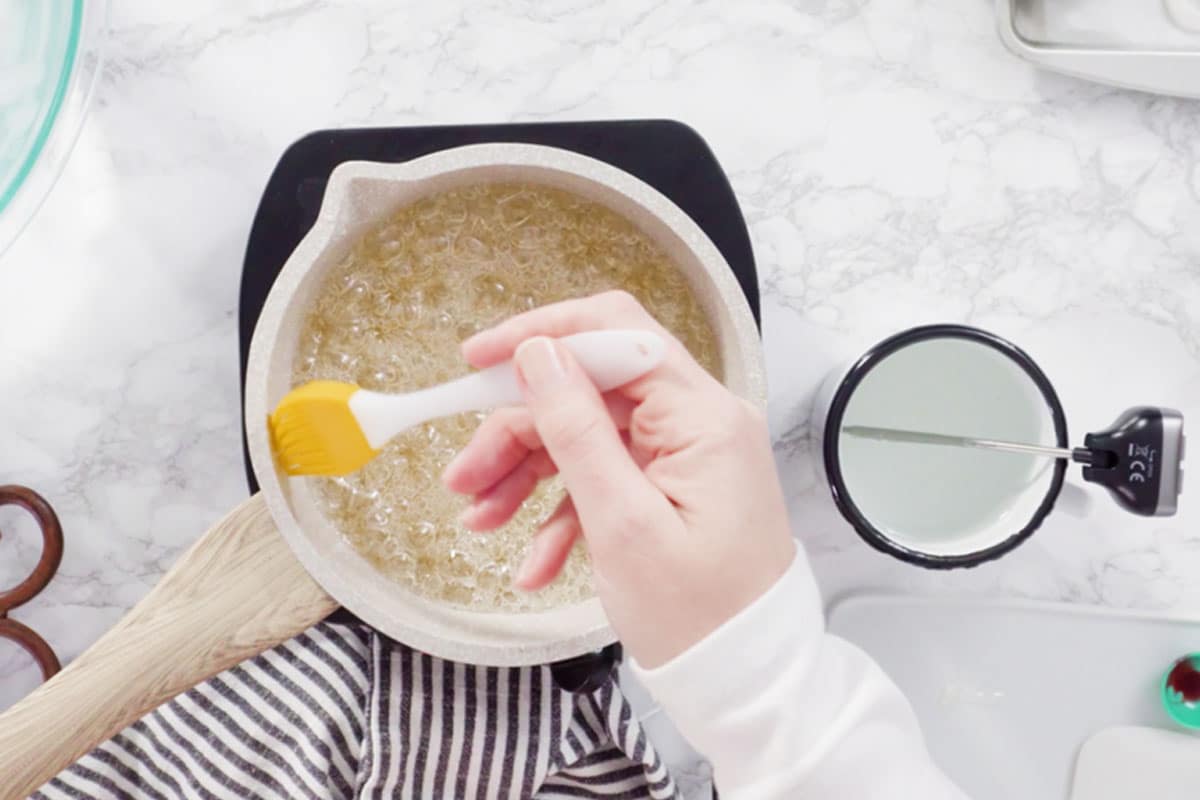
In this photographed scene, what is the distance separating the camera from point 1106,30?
73 cm

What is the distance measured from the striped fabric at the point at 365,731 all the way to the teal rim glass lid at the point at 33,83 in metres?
0.32

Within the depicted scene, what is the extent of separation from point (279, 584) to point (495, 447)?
0.46 feet

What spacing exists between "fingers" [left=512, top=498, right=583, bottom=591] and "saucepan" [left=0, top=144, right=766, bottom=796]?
0.04m

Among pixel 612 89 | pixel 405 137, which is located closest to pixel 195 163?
pixel 405 137

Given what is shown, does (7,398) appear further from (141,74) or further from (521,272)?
(521,272)

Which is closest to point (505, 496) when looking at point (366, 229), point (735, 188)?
point (366, 229)

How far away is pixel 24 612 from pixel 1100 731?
30.7 inches

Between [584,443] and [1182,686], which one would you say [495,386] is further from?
[1182,686]

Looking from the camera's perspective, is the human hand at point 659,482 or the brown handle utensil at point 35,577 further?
the brown handle utensil at point 35,577

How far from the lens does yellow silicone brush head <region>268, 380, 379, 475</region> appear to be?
54 centimetres

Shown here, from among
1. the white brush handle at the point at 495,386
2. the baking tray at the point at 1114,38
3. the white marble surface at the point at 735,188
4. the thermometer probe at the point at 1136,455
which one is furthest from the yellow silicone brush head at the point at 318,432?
the baking tray at the point at 1114,38

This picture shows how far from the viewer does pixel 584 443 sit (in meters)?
0.45

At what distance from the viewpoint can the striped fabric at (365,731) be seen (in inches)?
26.6

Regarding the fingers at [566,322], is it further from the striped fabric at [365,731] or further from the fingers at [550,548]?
the striped fabric at [365,731]
